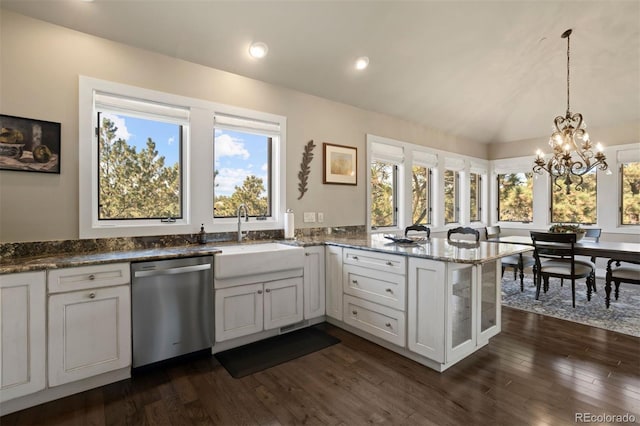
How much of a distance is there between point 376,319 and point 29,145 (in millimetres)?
3015

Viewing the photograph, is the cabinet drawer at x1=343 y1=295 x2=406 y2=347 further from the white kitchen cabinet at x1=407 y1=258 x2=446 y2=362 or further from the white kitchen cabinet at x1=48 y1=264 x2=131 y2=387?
the white kitchen cabinet at x1=48 y1=264 x2=131 y2=387

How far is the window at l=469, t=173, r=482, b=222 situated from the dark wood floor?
13.1 ft

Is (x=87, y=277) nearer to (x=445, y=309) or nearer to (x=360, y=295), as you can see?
(x=360, y=295)

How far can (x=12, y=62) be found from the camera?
224 cm

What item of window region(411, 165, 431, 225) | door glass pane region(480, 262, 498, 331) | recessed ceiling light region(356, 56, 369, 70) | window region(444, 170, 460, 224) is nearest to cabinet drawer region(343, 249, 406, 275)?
door glass pane region(480, 262, 498, 331)

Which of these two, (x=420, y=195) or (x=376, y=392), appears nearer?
(x=376, y=392)

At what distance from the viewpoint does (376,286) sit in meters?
2.81

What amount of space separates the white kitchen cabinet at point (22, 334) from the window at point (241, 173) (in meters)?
1.58

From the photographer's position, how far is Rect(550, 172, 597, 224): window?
18.3 ft

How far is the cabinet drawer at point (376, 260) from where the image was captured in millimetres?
2605

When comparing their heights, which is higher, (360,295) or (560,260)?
(560,260)

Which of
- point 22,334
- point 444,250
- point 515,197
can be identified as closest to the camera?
point 22,334

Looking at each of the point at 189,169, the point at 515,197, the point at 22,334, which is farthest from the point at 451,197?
the point at 22,334

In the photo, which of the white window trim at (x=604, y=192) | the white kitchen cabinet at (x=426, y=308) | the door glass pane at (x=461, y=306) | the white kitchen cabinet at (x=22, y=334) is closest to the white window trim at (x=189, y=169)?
the white kitchen cabinet at (x=22, y=334)
